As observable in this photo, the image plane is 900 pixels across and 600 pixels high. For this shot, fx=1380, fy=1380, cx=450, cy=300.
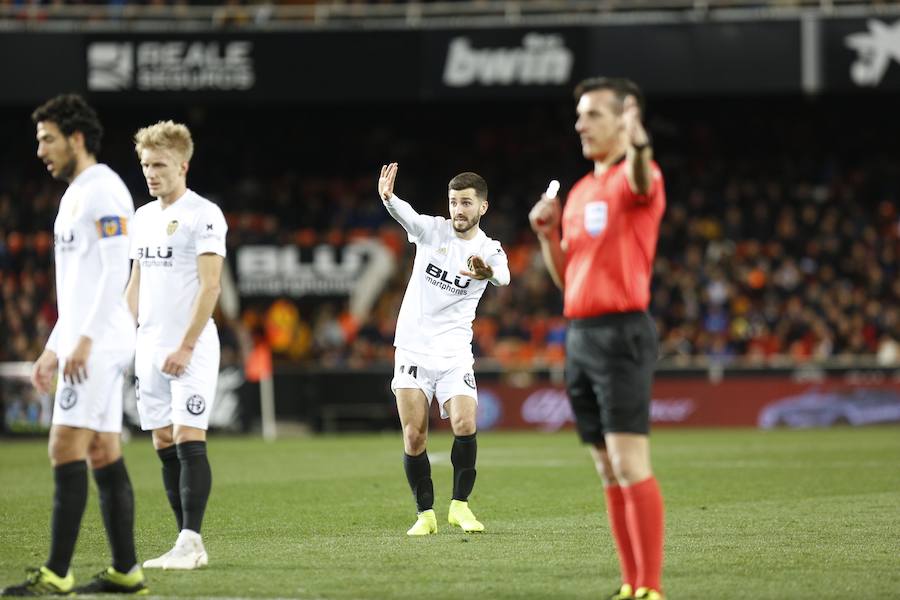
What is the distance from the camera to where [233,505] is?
1204 centimetres

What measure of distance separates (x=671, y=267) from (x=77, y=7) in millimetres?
13994

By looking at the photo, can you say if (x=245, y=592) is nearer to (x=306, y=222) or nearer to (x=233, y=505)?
(x=233, y=505)

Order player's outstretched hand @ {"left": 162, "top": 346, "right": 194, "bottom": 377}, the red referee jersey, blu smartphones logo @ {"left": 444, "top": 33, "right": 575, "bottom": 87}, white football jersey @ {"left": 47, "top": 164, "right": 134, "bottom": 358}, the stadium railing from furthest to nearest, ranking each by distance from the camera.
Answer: blu smartphones logo @ {"left": 444, "top": 33, "right": 575, "bottom": 87}
the stadium railing
player's outstretched hand @ {"left": 162, "top": 346, "right": 194, "bottom": 377}
white football jersey @ {"left": 47, "top": 164, "right": 134, "bottom": 358}
the red referee jersey

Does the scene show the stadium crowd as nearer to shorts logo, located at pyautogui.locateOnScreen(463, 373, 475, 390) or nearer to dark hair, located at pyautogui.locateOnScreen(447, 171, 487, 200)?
shorts logo, located at pyautogui.locateOnScreen(463, 373, 475, 390)

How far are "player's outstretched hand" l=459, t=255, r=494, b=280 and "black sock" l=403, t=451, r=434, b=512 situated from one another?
60.8 inches

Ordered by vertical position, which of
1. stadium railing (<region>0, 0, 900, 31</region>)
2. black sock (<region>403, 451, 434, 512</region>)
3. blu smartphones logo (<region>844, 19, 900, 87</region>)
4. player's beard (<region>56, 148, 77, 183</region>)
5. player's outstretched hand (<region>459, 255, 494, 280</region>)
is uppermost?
stadium railing (<region>0, 0, 900, 31</region>)

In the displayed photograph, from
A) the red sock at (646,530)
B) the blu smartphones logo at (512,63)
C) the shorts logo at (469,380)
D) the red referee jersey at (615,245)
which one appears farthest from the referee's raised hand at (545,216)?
the blu smartphones logo at (512,63)

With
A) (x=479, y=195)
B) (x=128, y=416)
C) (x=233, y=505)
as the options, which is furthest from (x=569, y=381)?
(x=128, y=416)

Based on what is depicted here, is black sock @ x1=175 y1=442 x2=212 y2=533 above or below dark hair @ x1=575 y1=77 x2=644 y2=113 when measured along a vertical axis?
below

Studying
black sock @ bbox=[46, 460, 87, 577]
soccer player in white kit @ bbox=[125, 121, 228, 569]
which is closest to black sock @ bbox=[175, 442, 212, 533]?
soccer player in white kit @ bbox=[125, 121, 228, 569]

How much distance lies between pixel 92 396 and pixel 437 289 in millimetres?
4054

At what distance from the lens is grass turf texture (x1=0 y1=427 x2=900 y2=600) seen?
7266mm

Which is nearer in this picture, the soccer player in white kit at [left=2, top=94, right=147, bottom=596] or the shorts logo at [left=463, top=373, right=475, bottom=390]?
the soccer player in white kit at [left=2, top=94, right=147, bottom=596]

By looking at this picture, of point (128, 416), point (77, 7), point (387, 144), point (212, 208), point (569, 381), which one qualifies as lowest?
point (128, 416)
